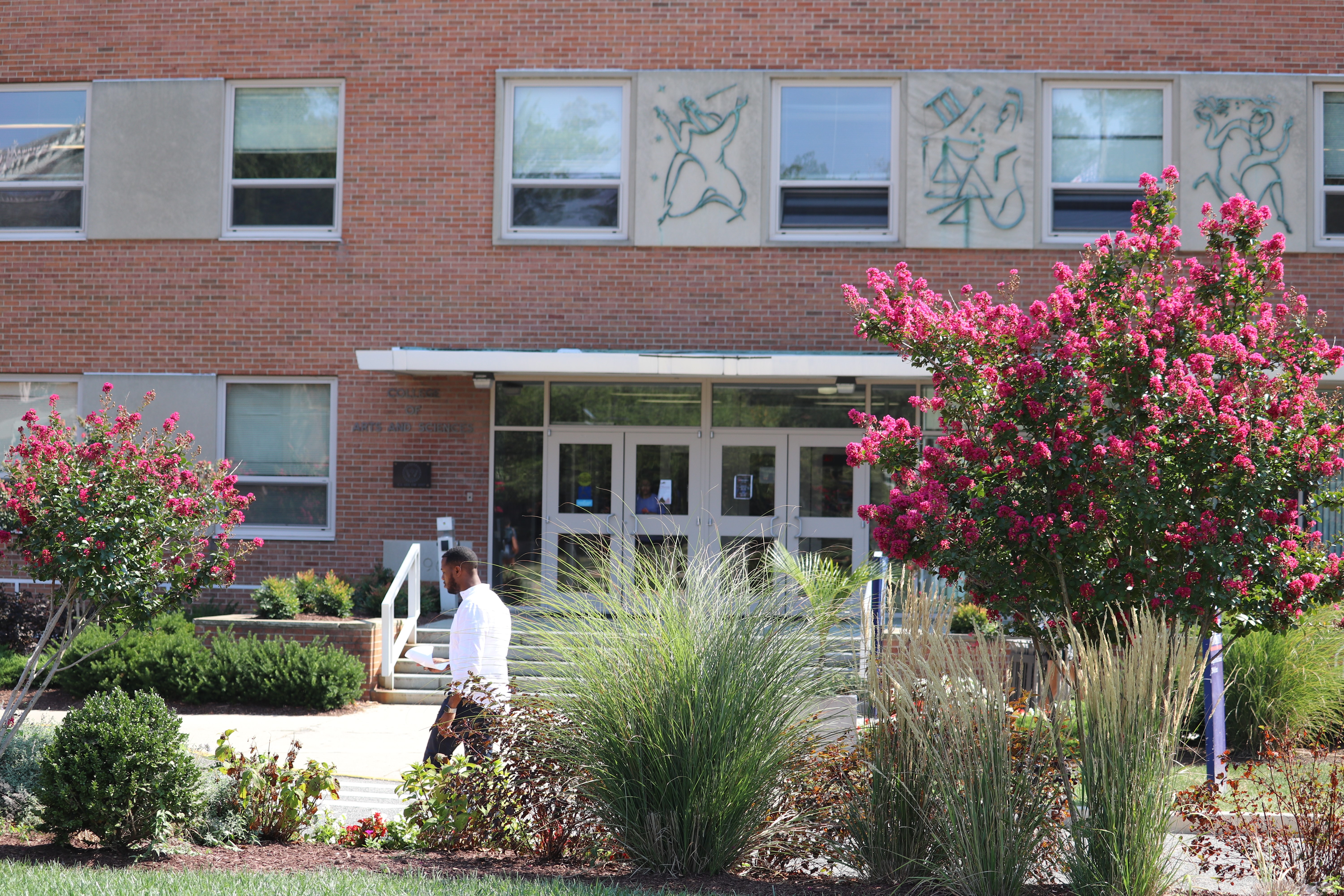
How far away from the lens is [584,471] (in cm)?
1421

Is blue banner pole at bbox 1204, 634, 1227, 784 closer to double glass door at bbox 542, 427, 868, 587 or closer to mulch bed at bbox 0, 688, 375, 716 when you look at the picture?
double glass door at bbox 542, 427, 868, 587

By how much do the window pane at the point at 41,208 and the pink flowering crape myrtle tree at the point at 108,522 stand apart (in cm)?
949

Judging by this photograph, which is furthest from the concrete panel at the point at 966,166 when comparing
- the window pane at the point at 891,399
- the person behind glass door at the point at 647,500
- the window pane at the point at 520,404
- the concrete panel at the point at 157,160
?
the concrete panel at the point at 157,160

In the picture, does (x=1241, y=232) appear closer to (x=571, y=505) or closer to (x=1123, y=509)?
(x=1123, y=509)

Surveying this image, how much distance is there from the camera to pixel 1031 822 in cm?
443

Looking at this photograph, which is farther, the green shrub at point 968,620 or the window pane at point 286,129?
the window pane at point 286,129

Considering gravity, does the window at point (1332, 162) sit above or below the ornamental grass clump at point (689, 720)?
above

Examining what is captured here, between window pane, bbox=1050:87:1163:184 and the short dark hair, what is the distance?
1023cm

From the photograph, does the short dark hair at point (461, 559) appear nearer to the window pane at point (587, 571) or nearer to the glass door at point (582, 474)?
the window pane at point (587, 571)

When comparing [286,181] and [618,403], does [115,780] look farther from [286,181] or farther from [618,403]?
[286,181]

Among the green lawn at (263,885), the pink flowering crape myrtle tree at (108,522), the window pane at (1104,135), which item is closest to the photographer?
the green lawn at (263,885)

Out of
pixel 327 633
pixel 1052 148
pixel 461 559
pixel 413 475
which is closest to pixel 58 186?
pixel 413 475

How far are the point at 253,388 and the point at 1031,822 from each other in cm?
1242

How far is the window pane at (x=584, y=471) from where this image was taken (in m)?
14.2
